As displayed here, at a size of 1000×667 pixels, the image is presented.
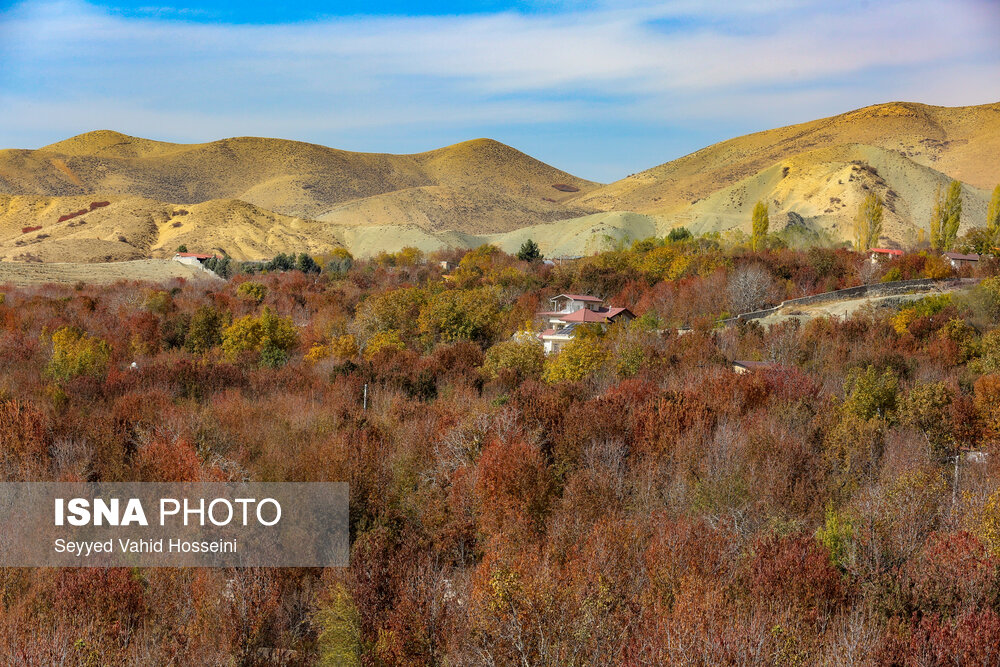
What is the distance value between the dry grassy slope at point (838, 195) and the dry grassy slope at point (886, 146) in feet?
81.1

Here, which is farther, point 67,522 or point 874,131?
point 874,131

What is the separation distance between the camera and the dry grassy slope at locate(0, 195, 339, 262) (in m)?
106

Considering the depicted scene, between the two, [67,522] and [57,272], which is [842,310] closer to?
[67,522]

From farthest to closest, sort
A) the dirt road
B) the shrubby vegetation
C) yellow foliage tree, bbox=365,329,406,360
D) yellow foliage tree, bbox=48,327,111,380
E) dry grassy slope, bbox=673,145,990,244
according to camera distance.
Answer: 1. dry grassy slope, bbox=673,145,990,244
2. the dirt road
3. yellow foliage tree, bbox=365,329,406,360
4. yellow foliage tree, bbox=48,327,111,380
5. the shrubby vegetation

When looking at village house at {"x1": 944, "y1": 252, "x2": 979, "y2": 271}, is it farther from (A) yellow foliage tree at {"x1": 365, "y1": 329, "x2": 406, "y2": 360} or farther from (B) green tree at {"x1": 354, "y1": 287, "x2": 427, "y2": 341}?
(A) yellow foliage tree at {"x1": 365, "y1": 329, "x2": 406, "y2": 360}

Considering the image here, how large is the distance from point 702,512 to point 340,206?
175m

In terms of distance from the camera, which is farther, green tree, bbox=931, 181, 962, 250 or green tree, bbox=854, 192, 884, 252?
green tree, bbox=854, 192, 884, 252

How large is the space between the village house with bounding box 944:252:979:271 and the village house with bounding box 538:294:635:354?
1030 inches

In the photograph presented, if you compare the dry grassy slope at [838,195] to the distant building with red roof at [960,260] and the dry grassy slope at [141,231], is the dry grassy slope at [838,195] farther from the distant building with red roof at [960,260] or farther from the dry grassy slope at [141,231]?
the dry grassy slope at [141,231]

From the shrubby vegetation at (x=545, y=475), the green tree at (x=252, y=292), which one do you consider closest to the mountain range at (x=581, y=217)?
the green tree at (x=252, y=292)

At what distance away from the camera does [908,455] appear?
2439cm

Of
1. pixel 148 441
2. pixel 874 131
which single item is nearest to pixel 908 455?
pixel 148 441

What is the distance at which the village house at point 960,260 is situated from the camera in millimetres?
62275

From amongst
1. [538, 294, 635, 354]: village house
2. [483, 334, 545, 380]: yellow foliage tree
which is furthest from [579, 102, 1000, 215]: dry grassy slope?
[483, 334, 545, 380]: yellow foliage tree
